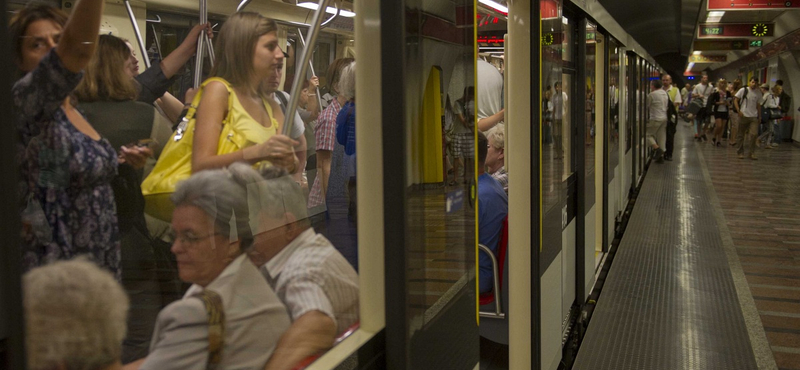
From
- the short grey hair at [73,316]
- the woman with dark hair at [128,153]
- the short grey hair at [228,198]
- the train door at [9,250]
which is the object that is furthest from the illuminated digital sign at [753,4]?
the train door at [9,250]

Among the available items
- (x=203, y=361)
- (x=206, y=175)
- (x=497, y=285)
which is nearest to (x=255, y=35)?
(x=206, y=175)

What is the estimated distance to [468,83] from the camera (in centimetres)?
196

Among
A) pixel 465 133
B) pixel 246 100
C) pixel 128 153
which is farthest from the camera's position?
pixel 465 133

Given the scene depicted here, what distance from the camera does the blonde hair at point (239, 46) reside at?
46.7 inches

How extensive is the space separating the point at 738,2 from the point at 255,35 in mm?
12690

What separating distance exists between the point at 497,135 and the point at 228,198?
287cm

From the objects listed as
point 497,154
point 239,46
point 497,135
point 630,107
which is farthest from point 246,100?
point 630,107

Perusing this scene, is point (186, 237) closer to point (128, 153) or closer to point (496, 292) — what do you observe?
point (128, 153)

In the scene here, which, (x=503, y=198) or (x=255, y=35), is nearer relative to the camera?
(x=255, y=35)

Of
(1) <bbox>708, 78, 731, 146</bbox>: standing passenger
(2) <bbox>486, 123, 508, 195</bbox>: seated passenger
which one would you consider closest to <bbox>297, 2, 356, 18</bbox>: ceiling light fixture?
(2) <bbox>486, 123, 508, 195</bbox>: seated passenger

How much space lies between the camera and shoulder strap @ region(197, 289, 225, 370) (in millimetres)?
1162

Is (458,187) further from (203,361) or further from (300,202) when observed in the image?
(203,361)

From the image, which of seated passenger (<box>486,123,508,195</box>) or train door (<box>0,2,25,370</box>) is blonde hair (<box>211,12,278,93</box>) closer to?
train door (<box>0,2,25,370</box>)

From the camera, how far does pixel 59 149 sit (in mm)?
931
